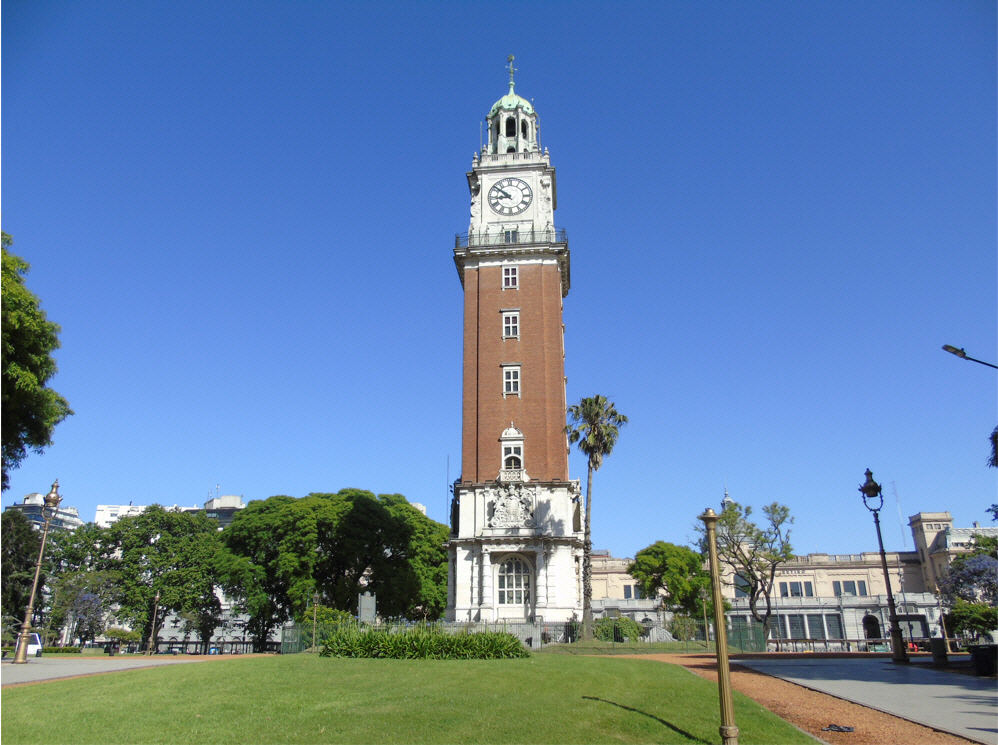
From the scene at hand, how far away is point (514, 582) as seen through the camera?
1609 inches

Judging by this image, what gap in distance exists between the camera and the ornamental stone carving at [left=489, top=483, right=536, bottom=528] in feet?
135

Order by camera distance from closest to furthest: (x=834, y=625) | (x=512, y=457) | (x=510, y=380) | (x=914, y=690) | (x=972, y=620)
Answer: (x=914, y=690) → (x=972, y=620) → (x=512, y=457) → (x=510, y=380) → (x=834, y=625)

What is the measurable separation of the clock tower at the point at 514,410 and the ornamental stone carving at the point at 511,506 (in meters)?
0.06

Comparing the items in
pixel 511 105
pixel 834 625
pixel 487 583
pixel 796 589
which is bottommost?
pixel 834 625

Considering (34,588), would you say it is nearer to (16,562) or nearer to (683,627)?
(683,627)

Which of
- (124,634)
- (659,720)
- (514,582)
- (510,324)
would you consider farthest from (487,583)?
(124,634)

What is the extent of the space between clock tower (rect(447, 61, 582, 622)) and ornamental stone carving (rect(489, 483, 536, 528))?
6 cm

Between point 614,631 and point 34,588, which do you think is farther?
point 614,631

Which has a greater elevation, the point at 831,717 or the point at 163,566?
the point at 163,566

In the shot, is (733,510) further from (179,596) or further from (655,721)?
(655,721)

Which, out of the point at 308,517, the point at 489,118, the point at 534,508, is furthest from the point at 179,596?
the point at 489,118

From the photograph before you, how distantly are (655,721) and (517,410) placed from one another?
31592mm

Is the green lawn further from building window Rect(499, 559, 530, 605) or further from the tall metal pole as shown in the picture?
Answer: building window Rect(499, 559, 530, 605)

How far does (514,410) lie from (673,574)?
3623 centimetres
